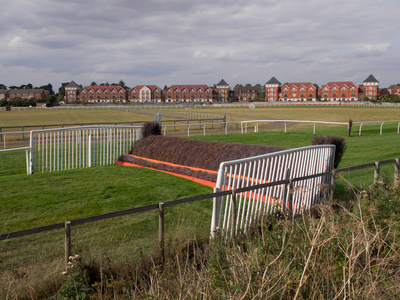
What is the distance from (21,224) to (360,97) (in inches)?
5440

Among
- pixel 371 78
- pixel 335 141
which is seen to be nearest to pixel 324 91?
pixel 371 78

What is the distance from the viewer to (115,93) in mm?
140000

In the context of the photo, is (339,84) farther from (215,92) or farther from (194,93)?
(194,93)

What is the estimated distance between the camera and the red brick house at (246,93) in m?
162

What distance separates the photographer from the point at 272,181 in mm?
6340

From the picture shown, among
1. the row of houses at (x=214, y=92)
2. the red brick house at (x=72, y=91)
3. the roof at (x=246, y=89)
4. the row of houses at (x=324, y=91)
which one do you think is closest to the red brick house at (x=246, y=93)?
the roof at (x=246, y=89)

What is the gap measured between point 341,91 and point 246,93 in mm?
45191

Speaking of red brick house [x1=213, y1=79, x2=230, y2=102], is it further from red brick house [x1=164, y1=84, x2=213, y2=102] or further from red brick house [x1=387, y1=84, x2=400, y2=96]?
red brick house [x1=387, y1=84, x2=400, y2=96]

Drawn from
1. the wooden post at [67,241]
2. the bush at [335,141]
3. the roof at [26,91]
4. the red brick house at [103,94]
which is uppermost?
the roof at [26,91]

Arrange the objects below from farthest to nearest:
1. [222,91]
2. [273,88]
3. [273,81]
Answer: [222,91]
[273,81]
[273,88]

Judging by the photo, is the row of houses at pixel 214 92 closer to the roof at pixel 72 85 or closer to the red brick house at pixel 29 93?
the roof at pixel 72 85

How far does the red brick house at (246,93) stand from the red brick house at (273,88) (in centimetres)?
2100

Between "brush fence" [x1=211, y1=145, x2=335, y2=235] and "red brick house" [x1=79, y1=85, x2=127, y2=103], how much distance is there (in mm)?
137351

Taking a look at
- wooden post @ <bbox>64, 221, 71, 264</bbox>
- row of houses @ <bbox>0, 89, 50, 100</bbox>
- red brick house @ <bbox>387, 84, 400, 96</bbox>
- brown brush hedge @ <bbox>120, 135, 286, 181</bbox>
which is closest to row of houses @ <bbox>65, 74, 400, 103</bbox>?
row of houses @ <bbox>0, 89, 50, 100</bbox>
